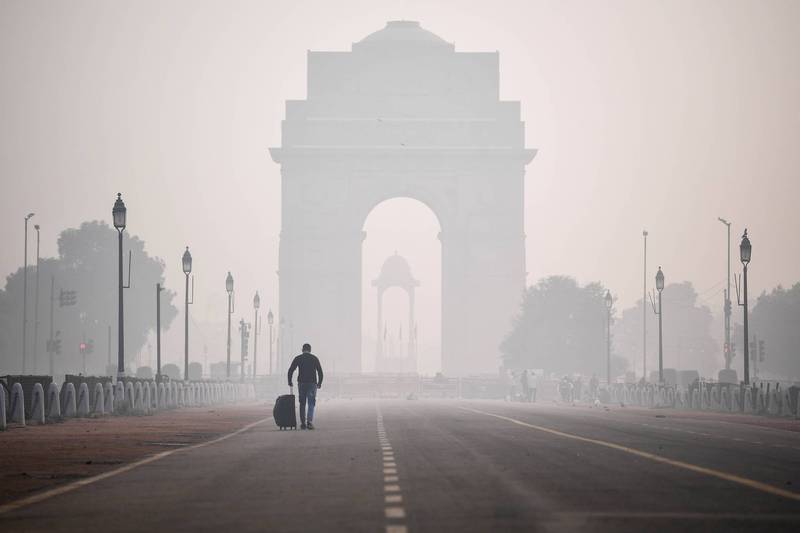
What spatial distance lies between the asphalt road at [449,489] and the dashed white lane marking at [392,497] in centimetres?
2

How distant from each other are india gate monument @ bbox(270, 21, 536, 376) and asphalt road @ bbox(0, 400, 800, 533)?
116 m

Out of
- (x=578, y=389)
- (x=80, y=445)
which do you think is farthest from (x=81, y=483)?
(x=578, y=389)

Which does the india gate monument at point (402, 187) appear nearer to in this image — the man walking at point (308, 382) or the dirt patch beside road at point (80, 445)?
the dirt patch beside road at point (80, 445)

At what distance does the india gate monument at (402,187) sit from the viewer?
14062 cm

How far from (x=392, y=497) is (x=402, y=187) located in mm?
126640

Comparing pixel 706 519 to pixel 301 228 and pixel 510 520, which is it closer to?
pixel 510 520

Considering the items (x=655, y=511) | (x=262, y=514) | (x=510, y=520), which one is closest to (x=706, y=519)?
(x=655, y=511)

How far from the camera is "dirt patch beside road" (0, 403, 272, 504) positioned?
58.5ft

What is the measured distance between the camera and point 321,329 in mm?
141875

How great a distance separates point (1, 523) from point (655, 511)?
17.9 ft

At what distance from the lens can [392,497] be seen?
14.5m

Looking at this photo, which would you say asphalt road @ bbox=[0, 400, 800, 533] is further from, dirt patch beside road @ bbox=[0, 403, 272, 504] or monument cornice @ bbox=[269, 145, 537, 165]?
monument cornice @ bbox=[269, 145, 537, 165]

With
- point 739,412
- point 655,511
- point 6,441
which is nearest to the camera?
point 655,511

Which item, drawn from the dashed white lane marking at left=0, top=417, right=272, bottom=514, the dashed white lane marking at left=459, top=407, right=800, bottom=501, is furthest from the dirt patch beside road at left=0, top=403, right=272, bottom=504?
the dashed white lane marking at left=459, top=407, right=800, bottom=501
